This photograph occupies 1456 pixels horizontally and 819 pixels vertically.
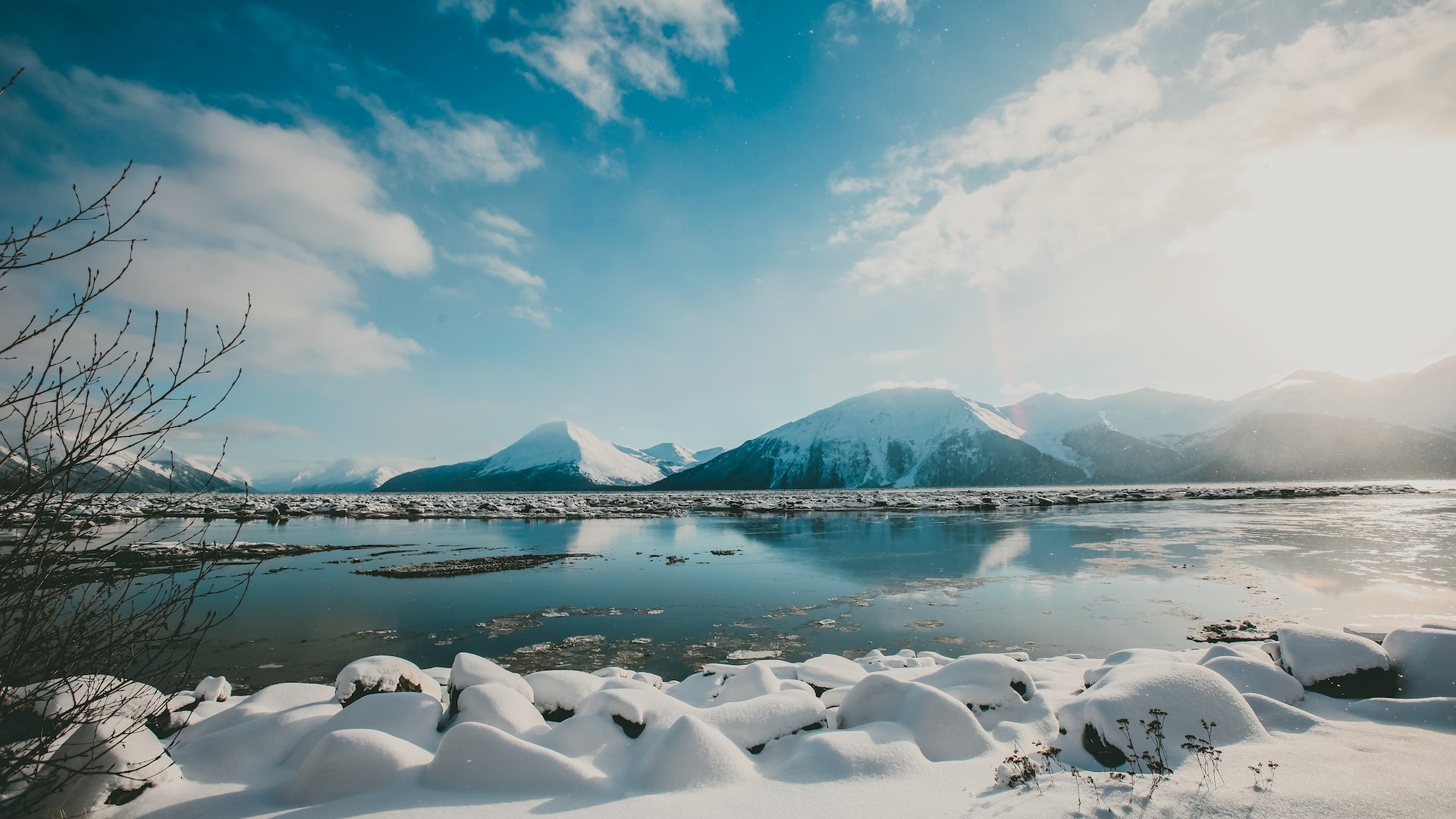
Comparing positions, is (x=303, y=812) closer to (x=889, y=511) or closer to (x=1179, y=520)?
(x=1179, y=520)

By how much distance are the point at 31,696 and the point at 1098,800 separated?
30.3ft

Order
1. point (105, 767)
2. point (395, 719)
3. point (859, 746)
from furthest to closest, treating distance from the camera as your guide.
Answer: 1. point (395, 719)
2. point (859, 746)
3. point (105, 767)

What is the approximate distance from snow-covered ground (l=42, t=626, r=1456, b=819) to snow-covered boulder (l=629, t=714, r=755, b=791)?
0.06ft

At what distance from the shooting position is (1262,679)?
819cm

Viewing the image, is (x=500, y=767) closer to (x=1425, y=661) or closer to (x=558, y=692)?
(x=558, y=692)

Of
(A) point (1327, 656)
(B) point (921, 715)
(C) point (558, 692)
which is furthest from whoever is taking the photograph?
(C) point (558, 692)

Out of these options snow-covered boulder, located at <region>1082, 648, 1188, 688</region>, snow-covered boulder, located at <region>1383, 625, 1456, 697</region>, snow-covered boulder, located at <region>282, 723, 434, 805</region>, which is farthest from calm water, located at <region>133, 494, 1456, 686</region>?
snow-covered boulder, located at <region>282, 723, 434, 805</region>

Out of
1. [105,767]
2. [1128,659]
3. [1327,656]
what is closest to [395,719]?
[105,767]

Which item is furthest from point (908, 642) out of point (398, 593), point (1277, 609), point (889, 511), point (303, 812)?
point (889, 511)

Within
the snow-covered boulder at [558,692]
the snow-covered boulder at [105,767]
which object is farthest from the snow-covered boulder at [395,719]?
the snow-covered boulder at [558,692]

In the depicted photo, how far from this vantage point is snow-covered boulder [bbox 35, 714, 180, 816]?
18.1 ft

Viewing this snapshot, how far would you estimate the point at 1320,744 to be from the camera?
22.0 ft

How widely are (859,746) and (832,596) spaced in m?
13.6

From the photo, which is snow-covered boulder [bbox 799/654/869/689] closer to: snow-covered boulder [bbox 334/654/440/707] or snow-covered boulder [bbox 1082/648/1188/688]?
snow-covered boulder [bbox 1082/648/1188/688]
